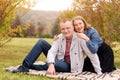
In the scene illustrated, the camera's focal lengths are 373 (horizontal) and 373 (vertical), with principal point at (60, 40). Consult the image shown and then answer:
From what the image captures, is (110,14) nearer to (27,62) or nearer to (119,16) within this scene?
(119,16)

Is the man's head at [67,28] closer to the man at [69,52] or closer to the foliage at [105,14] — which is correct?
the man at [69,52]

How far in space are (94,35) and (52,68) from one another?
1124 mm

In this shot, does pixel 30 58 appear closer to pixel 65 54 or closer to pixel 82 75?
pixel 65 54

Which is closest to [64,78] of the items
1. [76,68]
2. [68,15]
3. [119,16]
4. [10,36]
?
[76,68]

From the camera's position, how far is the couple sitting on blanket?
25.5 ft

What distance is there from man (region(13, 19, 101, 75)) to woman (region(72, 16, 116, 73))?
0.48 ft

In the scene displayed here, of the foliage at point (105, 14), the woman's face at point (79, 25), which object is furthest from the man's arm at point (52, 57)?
the foliage at point (105, 14)

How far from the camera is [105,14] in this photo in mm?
13180

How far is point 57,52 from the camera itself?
8203 millimetres

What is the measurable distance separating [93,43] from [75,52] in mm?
462

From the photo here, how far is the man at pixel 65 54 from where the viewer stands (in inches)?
307

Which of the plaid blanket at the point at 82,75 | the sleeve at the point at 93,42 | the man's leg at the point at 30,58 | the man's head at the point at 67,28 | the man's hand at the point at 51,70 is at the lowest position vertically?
the plaid blanket at the point at 82,75

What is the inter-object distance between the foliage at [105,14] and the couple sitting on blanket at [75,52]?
164 inches

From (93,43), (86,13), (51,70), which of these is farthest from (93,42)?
(86,13)
